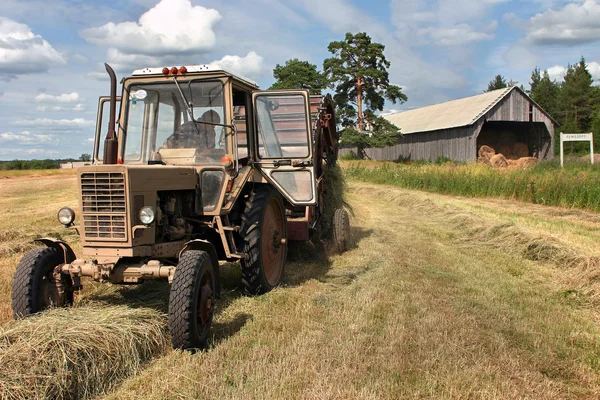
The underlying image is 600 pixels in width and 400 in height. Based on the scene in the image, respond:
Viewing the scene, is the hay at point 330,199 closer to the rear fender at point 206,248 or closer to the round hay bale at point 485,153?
the rear fender at point 206,248

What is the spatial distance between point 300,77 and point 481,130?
1377 centimetres

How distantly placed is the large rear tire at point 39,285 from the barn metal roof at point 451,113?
2820 centimetres

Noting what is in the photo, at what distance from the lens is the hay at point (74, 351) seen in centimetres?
335

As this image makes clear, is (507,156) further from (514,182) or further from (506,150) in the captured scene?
(514,182)

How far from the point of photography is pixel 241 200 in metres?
6.11

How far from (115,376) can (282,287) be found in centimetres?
275

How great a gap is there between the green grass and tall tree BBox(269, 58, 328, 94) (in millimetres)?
14786

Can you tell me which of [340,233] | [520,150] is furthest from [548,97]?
[340,233]

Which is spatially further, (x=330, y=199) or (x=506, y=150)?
(x=506, y=150)

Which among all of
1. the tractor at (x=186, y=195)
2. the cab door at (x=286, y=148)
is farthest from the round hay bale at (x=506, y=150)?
the cab door at (x=286, y=148)

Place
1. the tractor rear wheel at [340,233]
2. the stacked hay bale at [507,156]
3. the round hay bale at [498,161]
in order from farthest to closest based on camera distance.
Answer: the round hay bale at [498,161] < the stacked hay bale at [507,156] < the tractor rear wheel at [340,233]

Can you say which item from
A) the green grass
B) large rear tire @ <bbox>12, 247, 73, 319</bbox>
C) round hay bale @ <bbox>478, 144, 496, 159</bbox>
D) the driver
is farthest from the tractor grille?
round hay bale @ <bbox>478, 144, 496, 159</bbox>

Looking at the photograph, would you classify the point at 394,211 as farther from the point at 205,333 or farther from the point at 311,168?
the point at 205,333

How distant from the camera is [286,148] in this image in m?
6.71
